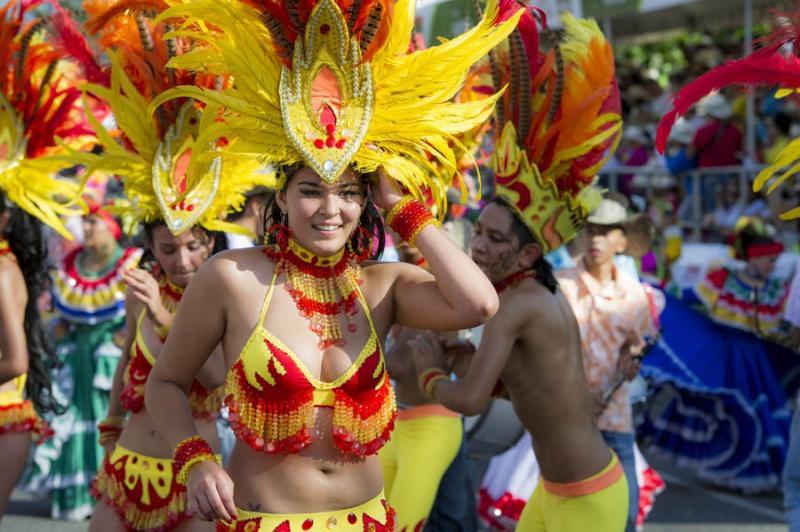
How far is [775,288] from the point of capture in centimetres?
772

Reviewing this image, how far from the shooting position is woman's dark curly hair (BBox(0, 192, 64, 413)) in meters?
4.93

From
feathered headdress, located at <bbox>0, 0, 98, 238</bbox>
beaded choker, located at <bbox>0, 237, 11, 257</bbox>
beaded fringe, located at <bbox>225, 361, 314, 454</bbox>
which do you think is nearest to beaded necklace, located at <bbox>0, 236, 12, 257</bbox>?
beaded choker, located at <bbox>0, 237, 11, 257</bbox>

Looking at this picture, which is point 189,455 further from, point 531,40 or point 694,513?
point 694,513

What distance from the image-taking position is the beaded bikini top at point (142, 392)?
4.07 m

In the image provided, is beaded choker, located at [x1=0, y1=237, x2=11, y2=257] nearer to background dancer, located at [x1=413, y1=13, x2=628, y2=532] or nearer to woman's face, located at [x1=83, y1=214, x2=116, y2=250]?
background dancer, located at [x1=413, y1=13, x2=628, y2=532]

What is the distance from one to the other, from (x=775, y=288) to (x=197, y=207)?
4.81 metres

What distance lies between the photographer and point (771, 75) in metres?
3.41

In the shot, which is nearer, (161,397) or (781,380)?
(161,397)

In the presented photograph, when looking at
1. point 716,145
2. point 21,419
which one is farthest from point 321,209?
point 716,145

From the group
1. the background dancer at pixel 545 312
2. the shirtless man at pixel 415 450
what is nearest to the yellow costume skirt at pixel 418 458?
the shirtless man at pixel 415 450

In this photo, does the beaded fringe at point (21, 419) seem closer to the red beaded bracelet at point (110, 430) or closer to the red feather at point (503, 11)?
the red beaded bracelet at point (110, 430)

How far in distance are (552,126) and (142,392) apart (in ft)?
5.97

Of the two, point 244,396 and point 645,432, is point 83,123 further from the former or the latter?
point 645,432

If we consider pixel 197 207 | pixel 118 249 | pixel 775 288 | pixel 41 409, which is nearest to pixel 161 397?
pixel 197 207
